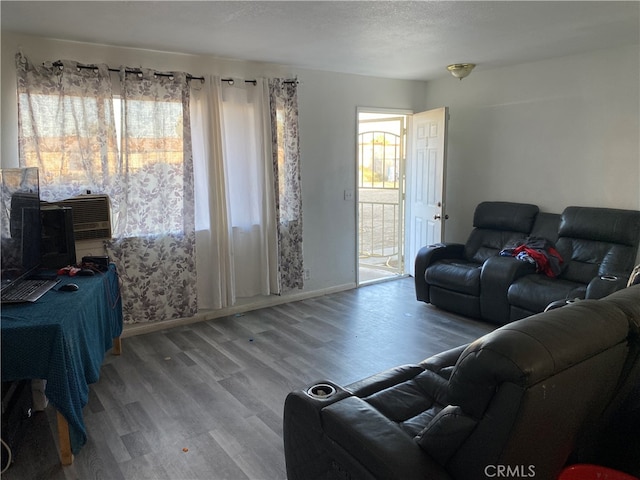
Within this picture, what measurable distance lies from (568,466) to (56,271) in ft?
10.0

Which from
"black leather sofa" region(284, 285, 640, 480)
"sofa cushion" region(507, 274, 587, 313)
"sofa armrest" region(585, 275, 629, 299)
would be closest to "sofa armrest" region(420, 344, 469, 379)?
"black leather sofa" region(284, 285, 640, 480)

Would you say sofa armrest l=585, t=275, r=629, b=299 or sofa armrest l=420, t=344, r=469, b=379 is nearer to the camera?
sofa armrest l=420, t=344, r=469, b=379

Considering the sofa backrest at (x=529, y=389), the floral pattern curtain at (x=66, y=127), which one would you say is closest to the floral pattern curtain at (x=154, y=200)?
the floral pattern curtain at (x=66, y=127)

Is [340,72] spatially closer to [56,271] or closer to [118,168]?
[118,168]

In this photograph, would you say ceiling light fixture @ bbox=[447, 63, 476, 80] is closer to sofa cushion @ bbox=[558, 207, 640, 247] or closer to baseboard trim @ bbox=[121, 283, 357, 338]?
sofa cushion @ bbox=[558, 207, 640, 247]

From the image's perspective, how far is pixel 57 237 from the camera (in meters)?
3.08

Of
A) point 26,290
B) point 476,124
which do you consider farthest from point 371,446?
point 476,124

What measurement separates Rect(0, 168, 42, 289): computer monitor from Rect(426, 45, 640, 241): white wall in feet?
13.8

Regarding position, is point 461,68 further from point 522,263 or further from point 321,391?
point 321,391

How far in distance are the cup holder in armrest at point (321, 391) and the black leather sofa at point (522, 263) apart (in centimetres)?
237

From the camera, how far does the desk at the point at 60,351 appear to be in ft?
6.82

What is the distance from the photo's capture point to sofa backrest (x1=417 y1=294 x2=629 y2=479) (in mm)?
1153

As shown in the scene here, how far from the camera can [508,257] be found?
13.7ft

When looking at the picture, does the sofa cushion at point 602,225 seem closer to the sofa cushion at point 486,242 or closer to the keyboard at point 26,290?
the sofa cushion at point 486,242
